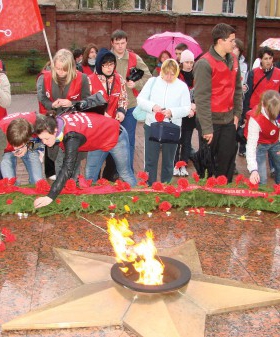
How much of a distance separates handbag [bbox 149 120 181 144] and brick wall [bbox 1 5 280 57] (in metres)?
20.2

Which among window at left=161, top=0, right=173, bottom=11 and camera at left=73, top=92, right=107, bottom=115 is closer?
camera at left=73, top=92, right=107, bottom=115

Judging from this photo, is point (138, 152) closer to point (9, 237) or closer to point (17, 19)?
point (17, 19)

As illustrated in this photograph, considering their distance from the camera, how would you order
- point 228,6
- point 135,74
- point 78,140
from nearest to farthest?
point 78,140 → point 135,74 → point 228,6

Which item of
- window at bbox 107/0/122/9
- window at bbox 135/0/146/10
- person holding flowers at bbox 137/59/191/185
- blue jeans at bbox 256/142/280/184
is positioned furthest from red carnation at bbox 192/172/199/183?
window at bbox 135/0/146/10

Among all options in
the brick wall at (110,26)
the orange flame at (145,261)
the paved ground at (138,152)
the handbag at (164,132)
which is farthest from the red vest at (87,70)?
the brick wall at (110,26)

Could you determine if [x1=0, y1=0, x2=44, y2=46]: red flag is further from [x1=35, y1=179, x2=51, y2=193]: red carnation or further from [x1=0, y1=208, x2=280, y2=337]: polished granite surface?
[x1=0, y1=208, x2=280, y2=337]: polished granite surface

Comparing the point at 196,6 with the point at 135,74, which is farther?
the point at 196,6

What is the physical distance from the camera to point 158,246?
12.4ft

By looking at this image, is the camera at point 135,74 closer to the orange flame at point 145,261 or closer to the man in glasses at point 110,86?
the man in glasses at point 110,86

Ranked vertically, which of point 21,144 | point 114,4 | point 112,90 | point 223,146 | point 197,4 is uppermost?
point 197,4

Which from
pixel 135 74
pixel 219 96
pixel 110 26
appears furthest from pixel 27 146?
pixel 110 26

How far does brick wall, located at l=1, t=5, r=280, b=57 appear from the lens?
977 inches

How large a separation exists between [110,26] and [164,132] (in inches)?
824

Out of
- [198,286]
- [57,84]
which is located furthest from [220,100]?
[198,286]
